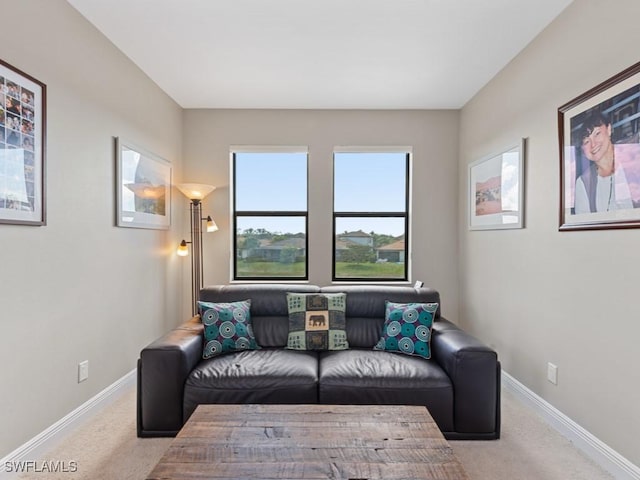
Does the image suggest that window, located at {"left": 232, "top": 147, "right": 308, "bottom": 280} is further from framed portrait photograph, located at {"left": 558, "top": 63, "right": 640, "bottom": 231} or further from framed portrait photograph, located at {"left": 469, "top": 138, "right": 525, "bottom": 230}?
framed portrait photograph, located at {"left": 558, "top": 63, "right": 640, "bottom": 231}

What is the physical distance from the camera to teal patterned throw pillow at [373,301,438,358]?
Answer: 2.46m

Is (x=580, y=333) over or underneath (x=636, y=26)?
underneath

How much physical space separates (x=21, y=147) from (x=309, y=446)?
204 centimetres

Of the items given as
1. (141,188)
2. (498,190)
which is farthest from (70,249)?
(498,190)

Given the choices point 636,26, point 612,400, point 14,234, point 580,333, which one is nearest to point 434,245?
point 580,333

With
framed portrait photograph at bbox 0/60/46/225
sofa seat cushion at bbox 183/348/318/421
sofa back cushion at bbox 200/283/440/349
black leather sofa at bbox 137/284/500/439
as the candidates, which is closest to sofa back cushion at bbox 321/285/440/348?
sofa back cushion at bbox 200/283/440/349

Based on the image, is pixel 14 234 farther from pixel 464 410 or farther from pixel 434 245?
pixel 434 245

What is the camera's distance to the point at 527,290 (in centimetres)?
263

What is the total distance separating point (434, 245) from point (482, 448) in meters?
2.22

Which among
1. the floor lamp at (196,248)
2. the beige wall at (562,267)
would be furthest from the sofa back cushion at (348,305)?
the floor lamp at (196,248)

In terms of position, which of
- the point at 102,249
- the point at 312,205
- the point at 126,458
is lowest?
the point at 126,458

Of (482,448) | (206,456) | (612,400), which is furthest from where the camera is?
(482,448)

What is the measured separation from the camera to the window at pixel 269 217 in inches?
158

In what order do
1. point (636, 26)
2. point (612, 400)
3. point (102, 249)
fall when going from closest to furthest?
point (636, 26) < point (612, 400) < point (102, 249)
